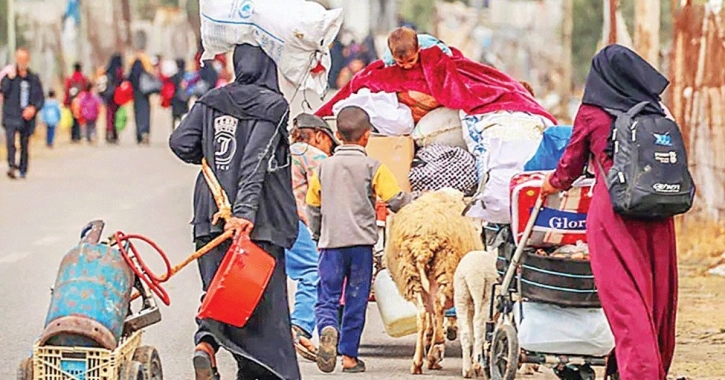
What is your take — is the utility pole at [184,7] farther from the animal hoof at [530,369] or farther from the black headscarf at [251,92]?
the black headscarf at [251,92]

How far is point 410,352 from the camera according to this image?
1116cm

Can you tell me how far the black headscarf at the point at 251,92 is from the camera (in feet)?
26.9

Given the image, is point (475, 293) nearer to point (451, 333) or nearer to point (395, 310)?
point (395, 310)

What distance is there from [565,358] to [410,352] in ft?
8.33

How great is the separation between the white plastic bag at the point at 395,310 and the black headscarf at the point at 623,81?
2.64 meters

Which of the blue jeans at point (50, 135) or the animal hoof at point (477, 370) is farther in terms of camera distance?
the blue jeans at point (50, 135)

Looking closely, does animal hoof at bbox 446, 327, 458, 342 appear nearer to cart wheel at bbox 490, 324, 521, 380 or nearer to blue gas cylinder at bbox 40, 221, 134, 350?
cart wheel at bbox 490, 324, 521, 380

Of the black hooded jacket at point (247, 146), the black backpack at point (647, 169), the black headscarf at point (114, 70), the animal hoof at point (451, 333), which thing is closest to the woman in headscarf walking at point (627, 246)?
the black backpack at point (647, 169)


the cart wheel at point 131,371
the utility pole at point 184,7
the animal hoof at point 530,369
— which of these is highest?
the cart wheel at point 131,371

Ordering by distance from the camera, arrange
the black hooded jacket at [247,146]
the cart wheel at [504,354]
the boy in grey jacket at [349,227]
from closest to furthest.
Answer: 1. the black hooded jacket at [247,146]
2. the cart wheel at [504,354]
3. the boy in grey jacket at [349,227]

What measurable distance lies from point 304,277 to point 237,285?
2.72 m

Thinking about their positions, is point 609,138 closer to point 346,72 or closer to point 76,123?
point 76,123

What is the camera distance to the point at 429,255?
9.84 metres

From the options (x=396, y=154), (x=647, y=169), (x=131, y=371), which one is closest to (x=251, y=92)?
(x=131, y=371)
